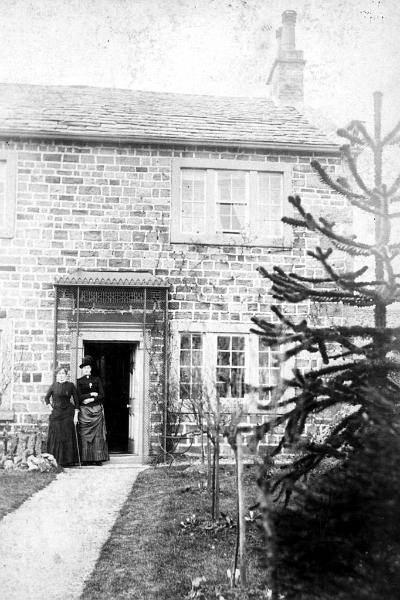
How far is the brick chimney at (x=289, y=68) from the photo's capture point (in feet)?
55.9

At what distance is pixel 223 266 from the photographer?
46.6 ft

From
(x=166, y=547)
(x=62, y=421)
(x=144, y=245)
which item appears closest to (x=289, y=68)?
(x=144, y=245)

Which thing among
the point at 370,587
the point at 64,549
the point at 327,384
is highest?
the point at 327,384

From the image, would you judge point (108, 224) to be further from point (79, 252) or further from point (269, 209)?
point (269, 209)

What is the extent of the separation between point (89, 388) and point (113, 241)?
2.96m

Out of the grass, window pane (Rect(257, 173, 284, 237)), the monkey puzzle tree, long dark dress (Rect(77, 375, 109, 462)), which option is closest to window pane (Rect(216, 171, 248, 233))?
window pane (Rect(257, 173, 284, 237))

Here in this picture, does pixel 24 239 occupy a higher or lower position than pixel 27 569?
higher

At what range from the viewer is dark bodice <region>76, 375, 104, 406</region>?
1320cm

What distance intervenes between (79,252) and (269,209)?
3.98 m

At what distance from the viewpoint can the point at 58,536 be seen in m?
7.63

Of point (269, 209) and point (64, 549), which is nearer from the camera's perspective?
point (64, 549)

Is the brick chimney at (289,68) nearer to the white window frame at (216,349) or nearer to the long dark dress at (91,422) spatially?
the white window frame at (216,349)

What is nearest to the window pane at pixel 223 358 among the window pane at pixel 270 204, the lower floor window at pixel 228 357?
the lower floor window at pixel 228 357

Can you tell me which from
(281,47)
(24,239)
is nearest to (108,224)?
(24,239)
